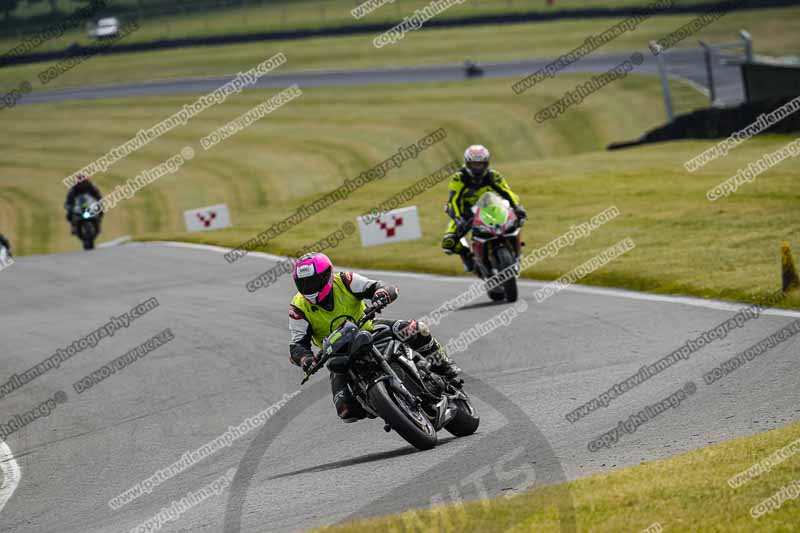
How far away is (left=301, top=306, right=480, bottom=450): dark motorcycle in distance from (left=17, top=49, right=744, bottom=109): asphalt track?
40.1 m

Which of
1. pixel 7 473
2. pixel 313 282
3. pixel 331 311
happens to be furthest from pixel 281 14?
pixel 313 282

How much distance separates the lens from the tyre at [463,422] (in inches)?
370

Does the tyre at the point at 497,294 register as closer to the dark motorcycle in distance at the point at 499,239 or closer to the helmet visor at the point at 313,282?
the dark motorcycle in distance at the point at 499,239

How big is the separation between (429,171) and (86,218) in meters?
16.6

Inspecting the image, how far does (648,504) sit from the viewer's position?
6.58 m

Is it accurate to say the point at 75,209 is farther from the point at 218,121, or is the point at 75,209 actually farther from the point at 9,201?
the point at 218,121

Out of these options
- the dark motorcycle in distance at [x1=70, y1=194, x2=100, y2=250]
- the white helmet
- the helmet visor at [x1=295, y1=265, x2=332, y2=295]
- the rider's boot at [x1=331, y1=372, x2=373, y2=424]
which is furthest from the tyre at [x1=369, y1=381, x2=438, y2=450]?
the dark motorcycle in distance at [x1=70, y1=194, x2=100, y2=250]

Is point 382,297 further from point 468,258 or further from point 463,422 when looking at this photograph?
point 468,258

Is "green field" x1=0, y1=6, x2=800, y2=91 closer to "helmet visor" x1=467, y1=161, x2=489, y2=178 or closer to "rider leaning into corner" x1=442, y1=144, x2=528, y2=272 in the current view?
"rider leaning into corner" x1=442, y1=144, x2=528, y2=272

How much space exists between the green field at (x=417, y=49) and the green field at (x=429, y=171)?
5.17m

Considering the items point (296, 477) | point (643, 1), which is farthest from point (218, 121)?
point (296, 477)

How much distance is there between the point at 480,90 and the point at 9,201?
22094 mm

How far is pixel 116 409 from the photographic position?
13.0 meters

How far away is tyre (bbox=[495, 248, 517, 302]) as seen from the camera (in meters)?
15.9
